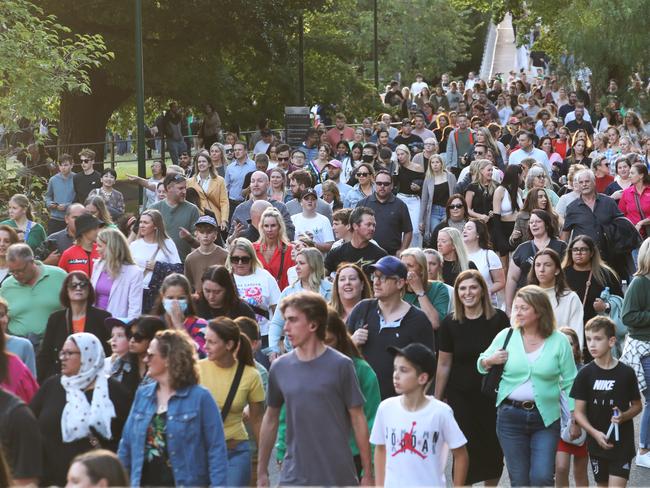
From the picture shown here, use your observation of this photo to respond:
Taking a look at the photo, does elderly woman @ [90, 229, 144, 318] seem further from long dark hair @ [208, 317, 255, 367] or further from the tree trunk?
the tree trunk

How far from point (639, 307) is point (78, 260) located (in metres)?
4.79

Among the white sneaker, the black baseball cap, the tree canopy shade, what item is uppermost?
the tree canopy shade

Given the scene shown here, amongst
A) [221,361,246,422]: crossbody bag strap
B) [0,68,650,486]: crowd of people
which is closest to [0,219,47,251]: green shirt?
[0,68,650,486]: crowd of people

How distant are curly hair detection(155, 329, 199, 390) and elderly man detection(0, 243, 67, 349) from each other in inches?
149

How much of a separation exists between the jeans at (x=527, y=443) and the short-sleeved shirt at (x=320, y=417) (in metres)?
1.65

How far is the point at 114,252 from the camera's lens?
11641 millimetres

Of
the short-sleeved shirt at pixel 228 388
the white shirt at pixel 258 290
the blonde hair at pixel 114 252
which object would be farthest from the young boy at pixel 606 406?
the blonde hair at pixel 114 252

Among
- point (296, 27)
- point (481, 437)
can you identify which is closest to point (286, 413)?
point (481, 437)

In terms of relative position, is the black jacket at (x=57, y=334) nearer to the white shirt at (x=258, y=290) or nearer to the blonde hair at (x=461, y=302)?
the white shirt at (x=258, y=290)

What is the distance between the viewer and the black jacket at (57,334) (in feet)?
32.2

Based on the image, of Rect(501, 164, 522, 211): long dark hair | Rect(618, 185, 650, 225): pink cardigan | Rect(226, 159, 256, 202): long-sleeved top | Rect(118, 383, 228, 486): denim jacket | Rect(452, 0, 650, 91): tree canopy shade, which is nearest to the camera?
Rect(118, 383, 228, 486): denim jacket

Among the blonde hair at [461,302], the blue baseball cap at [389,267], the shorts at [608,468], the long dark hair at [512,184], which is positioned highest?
the long dark hair at [512,184]

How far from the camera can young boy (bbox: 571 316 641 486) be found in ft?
31.2

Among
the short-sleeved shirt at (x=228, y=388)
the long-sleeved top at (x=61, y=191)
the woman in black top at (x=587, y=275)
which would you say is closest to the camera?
the short-sleeved shirt at (x=228, y=388)
